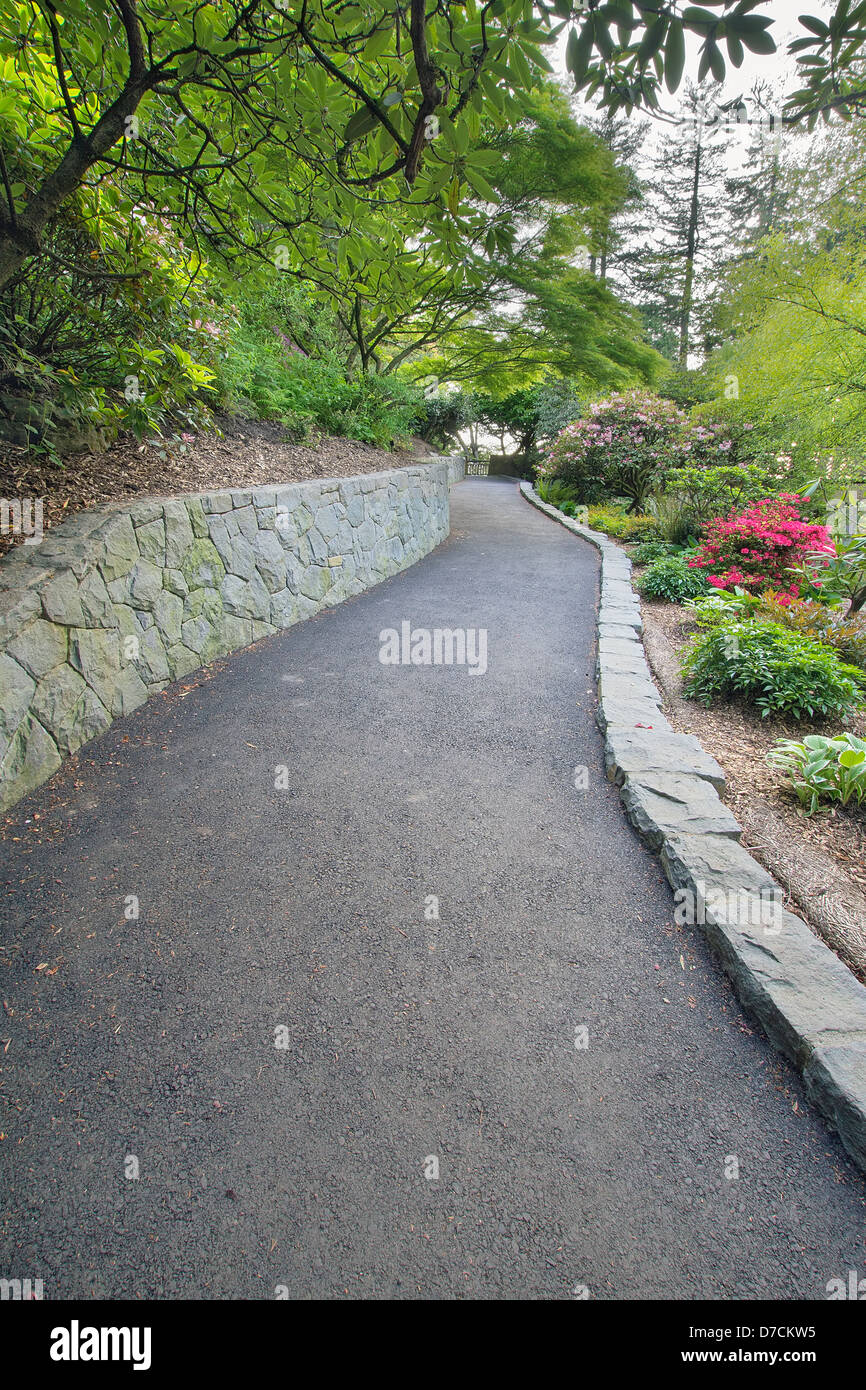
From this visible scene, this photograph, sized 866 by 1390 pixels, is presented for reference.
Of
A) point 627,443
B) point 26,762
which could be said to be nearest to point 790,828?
point 26,762

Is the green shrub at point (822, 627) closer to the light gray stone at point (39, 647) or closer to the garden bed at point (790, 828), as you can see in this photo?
the garden bed at point (790, 828)

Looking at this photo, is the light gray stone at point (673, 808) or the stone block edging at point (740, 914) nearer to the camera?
the stone block edging at point (740, 914)

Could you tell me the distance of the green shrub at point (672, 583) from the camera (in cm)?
695

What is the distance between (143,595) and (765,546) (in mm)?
5993

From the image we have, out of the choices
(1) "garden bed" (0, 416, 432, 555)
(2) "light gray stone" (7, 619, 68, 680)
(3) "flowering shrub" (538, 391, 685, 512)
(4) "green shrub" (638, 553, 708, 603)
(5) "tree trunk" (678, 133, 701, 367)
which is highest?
(5) "tree trunk" (678, 133, 701, 367)

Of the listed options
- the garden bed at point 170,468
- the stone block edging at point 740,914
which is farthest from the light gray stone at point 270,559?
the stone block edging at point 740,914

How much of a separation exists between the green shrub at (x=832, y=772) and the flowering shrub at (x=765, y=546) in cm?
337

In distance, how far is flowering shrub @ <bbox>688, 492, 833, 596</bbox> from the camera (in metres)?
6.00

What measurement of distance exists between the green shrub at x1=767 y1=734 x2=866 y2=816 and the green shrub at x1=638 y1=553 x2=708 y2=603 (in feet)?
13.2

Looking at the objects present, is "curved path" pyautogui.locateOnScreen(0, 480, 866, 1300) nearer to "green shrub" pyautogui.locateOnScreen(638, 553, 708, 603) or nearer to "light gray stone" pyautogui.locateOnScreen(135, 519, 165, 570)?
"light gray stone" pyautogui.locateOnScreen(135, 519, 165, 570)

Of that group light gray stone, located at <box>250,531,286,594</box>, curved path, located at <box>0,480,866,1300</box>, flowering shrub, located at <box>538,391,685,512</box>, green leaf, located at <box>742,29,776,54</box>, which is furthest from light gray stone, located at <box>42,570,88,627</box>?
flowering shrub, located at <box>538,391,685,512</box>

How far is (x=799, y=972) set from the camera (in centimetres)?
199

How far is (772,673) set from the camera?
3967mm

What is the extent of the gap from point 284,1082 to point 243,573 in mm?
4018
